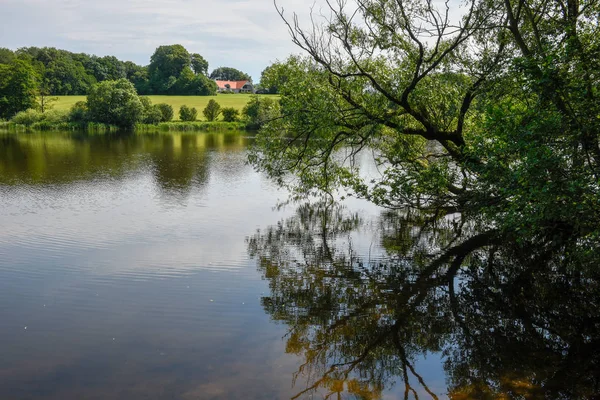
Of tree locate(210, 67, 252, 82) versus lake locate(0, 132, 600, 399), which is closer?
lake locate(0, 132, 600, 399)

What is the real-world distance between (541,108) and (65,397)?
33.0 ft

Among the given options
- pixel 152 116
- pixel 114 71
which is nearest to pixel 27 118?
pixel 152 116

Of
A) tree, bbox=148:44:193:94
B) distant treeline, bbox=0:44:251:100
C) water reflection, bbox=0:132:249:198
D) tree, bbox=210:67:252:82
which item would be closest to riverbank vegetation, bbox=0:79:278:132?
water reflection, bbox=0:132:249:198

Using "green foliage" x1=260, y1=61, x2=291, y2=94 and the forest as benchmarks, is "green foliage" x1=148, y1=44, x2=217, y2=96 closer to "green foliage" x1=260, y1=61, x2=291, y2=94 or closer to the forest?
the forest

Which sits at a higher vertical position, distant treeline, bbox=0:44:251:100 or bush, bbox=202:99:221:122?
distant treeline, bbox=0:44:251:100

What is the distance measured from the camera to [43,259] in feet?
47.9

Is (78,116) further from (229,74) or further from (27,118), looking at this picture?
(229,74)

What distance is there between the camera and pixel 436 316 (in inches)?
441

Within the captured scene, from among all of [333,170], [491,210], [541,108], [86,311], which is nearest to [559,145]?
[541,108]

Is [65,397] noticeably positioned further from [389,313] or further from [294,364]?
[389,313]

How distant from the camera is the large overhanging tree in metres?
9.34

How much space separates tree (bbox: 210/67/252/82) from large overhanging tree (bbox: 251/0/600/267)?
15008 centimetres

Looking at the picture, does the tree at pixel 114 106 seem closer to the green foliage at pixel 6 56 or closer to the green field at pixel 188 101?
the green field at pixel 188 101

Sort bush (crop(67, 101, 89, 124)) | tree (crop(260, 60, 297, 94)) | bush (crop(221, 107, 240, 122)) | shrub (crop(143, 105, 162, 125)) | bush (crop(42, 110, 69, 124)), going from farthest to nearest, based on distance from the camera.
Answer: bush (crop(221, 107, 240, 122)) < shrub (crop(143, 105, 162, 125)) < bush (crop(67, 101, 89, 124)) < bush (crop(42, 110, 69, 124)) < tree (crop(260, 60, 297, 94))
